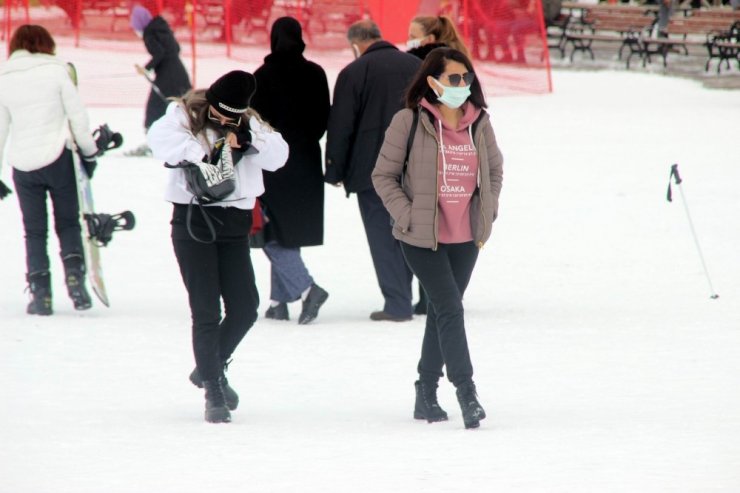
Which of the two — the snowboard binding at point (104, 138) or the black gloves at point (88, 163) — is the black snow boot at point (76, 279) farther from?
the snowboard binding at point (104, 138)

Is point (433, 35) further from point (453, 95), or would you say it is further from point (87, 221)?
point (453, 95)

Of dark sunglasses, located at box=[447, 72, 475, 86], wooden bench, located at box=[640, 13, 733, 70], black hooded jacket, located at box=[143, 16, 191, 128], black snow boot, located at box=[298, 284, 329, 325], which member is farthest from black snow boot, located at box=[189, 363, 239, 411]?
wooden bench, located at box=[640, 13, 733, 70]

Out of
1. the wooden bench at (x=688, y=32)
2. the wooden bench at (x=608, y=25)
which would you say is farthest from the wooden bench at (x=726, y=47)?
the wooden bench at (x=608, y=25)

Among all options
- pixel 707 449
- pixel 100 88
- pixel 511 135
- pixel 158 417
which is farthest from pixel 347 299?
pixel 100 88

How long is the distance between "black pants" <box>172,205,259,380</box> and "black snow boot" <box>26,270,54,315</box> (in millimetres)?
2699

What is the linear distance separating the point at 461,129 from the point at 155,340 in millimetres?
2724

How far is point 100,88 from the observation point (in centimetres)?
2011

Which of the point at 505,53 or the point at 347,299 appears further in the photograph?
the point at 505,53

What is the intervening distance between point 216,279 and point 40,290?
2.87 meters

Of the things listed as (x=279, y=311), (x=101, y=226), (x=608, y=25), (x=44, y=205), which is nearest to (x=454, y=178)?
(x=279, y=311)

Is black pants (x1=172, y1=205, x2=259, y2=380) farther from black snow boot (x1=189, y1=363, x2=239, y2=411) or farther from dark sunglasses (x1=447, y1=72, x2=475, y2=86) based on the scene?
dark sunglasses (x1=447, y1=72, x2=475, y2=86)

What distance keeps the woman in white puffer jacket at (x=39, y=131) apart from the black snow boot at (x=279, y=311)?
1.29 meters

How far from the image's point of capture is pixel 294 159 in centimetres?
805

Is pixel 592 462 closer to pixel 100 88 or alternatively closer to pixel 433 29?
pixel 433 29
